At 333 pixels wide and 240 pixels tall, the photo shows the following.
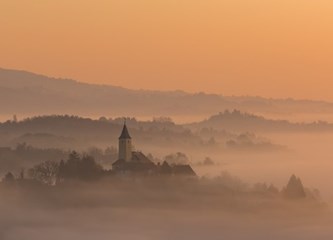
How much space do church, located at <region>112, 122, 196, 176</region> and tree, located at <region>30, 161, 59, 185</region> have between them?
184 inches

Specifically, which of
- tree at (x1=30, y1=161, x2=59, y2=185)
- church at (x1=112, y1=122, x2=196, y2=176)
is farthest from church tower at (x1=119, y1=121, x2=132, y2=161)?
tree at (x1=30, y1=161, x2=59, y2=185)

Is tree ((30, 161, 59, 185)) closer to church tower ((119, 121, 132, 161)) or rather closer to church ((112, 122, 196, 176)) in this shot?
church ((112, 122, 196, 176))

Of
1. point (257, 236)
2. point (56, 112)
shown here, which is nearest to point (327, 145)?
point (56, 112)

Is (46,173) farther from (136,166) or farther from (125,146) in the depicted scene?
(136,166)

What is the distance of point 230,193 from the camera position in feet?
286

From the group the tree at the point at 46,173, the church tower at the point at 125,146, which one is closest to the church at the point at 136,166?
the church tower at the point at 125,146

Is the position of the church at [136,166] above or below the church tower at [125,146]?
below

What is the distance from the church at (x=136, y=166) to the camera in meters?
81.9

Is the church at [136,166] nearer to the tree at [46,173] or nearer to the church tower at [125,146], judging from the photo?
the church tower at [125,146]

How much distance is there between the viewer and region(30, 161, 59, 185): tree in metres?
81.9

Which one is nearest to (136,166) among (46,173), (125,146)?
(125,146)

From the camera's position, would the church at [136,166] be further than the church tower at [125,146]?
No

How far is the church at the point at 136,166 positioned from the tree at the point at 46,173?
4686 mm

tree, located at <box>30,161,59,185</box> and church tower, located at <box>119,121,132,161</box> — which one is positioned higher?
church tower, located at <box>119,121,132,161</box>
